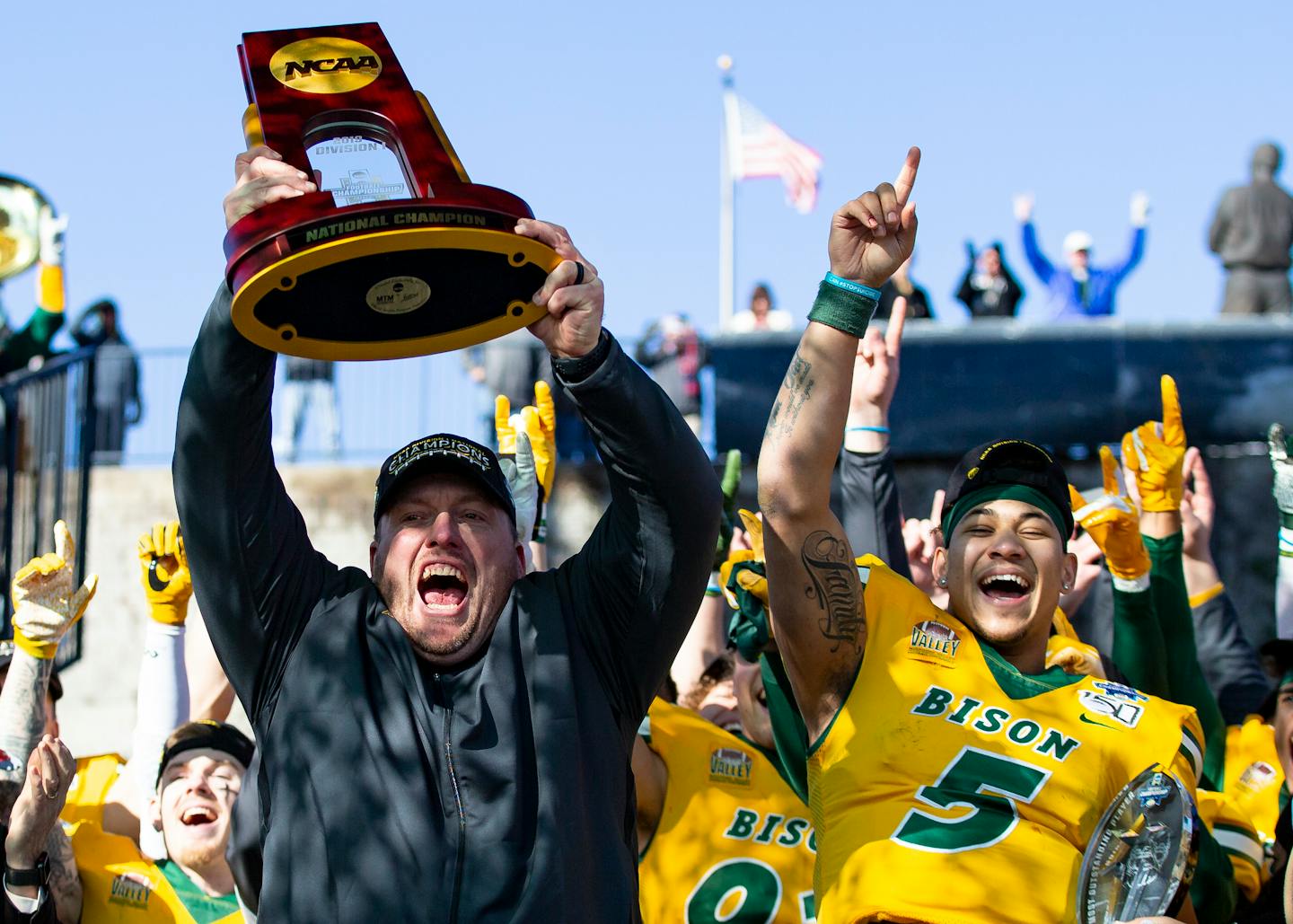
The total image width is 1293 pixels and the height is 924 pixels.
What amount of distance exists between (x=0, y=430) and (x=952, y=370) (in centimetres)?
544

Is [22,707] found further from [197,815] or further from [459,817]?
[459,817]

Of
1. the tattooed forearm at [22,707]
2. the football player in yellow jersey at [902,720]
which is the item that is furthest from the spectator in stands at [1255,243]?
the tattooed forearm at [22,707]

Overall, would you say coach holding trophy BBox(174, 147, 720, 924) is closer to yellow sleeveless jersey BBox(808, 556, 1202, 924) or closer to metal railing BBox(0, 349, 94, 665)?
yellow sleeveless jersey BBox(808, 556, 1202, 924)

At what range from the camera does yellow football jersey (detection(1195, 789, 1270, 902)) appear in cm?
485

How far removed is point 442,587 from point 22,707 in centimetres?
207

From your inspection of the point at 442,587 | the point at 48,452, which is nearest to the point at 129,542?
the point at 48,452

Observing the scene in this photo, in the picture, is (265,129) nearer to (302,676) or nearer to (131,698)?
(302,676)

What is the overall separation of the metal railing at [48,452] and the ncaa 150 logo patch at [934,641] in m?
6.66

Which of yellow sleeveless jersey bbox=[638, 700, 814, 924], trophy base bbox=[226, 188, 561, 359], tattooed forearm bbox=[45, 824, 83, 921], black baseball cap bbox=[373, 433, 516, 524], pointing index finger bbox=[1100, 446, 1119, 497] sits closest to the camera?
trophy base bbox=[226, 188, 561, 359]

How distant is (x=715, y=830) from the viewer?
501 centimetres

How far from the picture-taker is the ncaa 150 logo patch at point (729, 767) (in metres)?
5.11

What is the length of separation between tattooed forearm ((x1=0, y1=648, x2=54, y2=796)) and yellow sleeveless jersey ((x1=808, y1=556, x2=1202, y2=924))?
234 cm

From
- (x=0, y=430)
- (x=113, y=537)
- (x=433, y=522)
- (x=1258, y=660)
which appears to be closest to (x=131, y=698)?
(x=113, y=537)

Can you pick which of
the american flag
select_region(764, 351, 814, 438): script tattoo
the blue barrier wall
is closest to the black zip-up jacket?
select_region(764, 351, 814, 438): script tattoo
